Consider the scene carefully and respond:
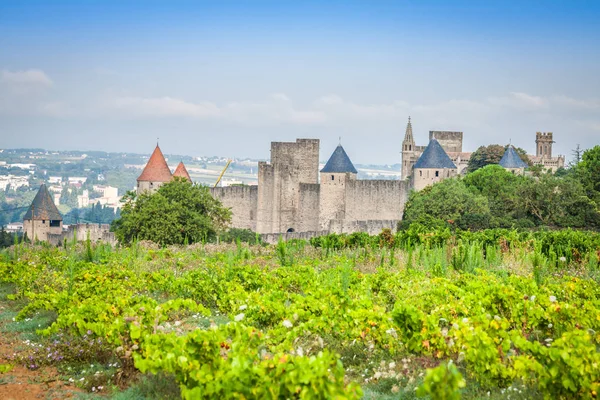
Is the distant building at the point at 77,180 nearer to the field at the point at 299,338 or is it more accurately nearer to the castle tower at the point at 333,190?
the castle tower at the point at 333,190

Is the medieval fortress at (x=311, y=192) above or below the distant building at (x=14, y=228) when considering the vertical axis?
above

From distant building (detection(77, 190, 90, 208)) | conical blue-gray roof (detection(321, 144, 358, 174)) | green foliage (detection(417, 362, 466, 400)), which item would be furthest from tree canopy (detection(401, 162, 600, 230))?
distant building (detection(77, 190, 90, 208))

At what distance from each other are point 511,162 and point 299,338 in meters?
57.3

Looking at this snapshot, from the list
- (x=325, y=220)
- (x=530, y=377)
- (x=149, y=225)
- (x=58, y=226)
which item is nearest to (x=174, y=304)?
(x=530, y=377)

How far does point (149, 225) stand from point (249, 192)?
1604cm

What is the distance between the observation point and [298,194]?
4316 cm

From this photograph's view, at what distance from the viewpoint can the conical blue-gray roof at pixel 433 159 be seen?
148 ft

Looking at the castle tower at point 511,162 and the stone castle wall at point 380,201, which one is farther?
the castle tower at point 511,162

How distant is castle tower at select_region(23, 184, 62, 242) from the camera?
56.7 metres

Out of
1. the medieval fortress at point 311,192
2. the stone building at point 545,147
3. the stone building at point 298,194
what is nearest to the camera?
the medieval fortress at point 311,192

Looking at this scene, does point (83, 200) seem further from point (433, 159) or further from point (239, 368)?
point (239, 368)

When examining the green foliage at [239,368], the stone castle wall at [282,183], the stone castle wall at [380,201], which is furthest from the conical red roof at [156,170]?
Answer: the green foliage at [239,368]

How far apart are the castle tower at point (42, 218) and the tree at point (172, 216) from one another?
91.9 ft

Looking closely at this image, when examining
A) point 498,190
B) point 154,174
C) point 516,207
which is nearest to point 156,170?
point 154,174
